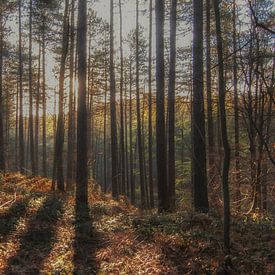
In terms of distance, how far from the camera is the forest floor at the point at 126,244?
6363 millimetres

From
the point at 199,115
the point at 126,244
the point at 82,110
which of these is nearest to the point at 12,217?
the point at 126,244

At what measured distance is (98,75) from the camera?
30.4m

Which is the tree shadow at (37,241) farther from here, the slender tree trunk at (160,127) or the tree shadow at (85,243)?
the slender tree trunk at (160,127)

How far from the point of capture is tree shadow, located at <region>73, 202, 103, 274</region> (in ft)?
22.2

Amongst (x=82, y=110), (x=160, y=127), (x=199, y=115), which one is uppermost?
(x=82, y=110)

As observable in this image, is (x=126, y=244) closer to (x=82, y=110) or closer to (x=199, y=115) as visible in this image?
(x=199, y=115)

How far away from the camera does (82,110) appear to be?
37.2 ft

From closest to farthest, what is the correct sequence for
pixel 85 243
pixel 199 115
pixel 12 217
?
pixel 85 243, pixel 12 217, pixel 199 115

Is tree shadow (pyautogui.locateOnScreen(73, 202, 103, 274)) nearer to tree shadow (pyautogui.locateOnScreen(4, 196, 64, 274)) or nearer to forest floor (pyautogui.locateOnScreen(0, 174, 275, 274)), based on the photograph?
forest floor (pyautogui.locateOnScreen(0, 174, 275, 274))

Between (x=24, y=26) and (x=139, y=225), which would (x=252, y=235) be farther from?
(x=24, y=26)

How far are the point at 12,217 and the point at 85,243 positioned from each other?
245cm

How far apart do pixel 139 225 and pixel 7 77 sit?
27596 mm

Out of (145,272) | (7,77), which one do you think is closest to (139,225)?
(145,272)

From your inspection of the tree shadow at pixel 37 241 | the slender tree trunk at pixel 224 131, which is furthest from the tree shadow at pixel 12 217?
the slender tree trunk at pixel 224 131
